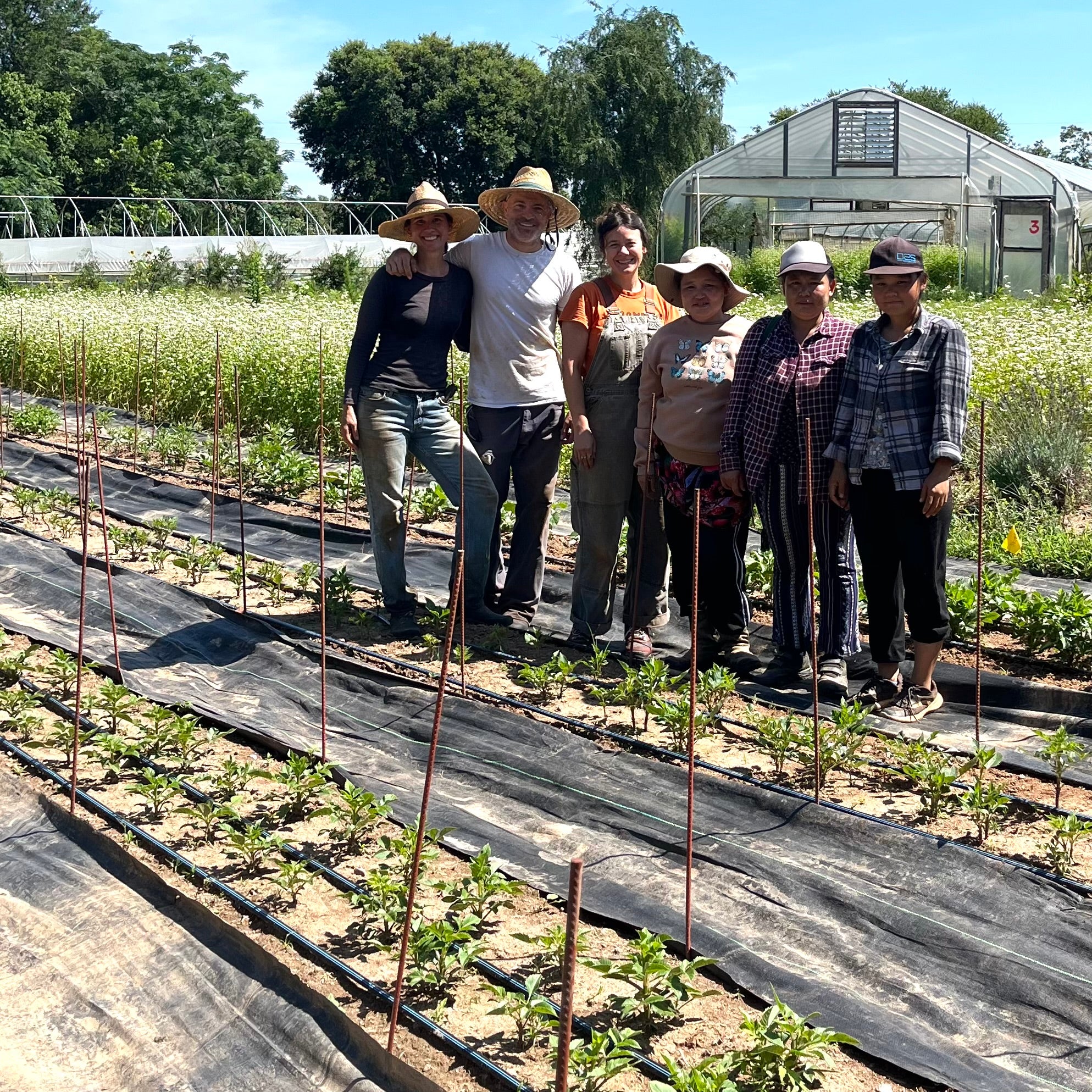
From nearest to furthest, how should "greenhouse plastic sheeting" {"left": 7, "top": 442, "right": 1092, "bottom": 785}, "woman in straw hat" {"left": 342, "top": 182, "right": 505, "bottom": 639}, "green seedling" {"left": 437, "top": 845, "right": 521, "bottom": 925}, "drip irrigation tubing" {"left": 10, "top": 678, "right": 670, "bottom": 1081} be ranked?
"drip irrigation tubing" {"left": 10, "top": 678, "right": 670, "bottom": 1081} < "green seedling" {"left": 437, "top": 845, "right": 521, "bottom": 925} < "greenhouse plastic sheeting" {"left": 7, "top": 442, "right": 1092, "bottom": 785} < "woman in straw hat" {"left": 342, "top": 182, "right": 505, "bottom": 639}

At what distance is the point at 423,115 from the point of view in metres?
39.9

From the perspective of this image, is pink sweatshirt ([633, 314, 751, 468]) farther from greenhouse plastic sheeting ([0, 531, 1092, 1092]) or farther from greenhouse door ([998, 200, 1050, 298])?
greenhouse door ([998, 200, 1050, 298])

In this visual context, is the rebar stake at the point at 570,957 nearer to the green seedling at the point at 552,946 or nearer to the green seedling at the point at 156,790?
the green seedling at the point at 552,946

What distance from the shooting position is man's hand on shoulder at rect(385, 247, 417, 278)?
434 centimetres

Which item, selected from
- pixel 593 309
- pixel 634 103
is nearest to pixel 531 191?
pixel 593 309

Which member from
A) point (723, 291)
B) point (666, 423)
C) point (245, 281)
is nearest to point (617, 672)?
point (666, 423)

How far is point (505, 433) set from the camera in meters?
4.53

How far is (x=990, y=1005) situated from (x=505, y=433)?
2.67m

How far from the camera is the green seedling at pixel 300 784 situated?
3238 millimetres

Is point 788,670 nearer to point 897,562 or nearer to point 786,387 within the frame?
point 897,562

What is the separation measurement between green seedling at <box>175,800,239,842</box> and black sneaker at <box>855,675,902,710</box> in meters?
1.89

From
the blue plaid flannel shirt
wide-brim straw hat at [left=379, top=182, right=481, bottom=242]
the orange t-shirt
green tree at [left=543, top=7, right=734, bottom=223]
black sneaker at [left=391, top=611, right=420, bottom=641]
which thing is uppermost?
green tree at [left=543, top=7, right=734, bottom=223]

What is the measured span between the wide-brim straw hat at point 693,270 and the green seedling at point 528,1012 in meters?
2.27

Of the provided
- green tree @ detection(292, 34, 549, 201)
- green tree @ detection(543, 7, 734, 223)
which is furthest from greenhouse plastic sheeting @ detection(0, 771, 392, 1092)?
green tree @ detection(292, 34, 549, 201)
